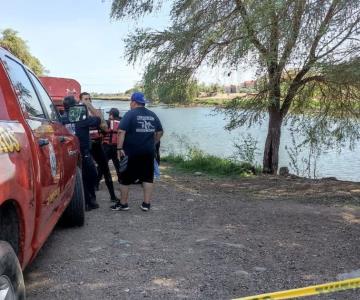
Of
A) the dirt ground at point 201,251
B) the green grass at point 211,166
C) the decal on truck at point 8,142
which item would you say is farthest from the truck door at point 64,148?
the green grass at point 211,166

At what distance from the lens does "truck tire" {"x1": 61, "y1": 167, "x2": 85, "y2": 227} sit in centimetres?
571

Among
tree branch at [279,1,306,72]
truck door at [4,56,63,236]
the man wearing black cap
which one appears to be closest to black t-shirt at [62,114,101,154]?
the man wearing black cap

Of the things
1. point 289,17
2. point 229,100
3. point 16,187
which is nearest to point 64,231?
point 16,187

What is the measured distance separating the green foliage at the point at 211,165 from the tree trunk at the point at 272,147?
58cm

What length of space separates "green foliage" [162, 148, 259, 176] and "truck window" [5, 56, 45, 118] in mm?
8570

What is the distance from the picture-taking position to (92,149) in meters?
7.60

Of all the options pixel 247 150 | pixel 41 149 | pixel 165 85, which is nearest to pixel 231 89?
pixel 165 85

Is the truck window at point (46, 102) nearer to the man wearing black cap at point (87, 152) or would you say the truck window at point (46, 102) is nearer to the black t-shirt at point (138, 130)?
the man wearing black cap at point (87, 152)

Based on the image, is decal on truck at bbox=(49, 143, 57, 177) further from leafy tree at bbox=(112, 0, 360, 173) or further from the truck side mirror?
leafy tree at bbox=(112, 0, 360, 173)

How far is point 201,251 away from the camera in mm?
5055

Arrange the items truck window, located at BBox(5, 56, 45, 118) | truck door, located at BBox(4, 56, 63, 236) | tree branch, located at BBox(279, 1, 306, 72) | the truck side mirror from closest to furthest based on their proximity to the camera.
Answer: truck door, located at BBox(4, 56, 63, 236), truck window, located at BBox(5, 56, 45, 118), the truck side mirror, tree branch, located at BBox(279, 1, 306, 72)

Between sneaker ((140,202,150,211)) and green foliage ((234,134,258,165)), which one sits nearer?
sneaker ((140,202,150,211))

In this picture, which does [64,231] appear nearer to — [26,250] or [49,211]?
[49,211]

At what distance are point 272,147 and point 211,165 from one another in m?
1.79
